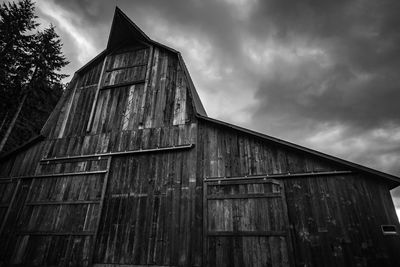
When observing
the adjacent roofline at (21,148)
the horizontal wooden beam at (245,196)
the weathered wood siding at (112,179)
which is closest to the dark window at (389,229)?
the horizontal wooden beam at (245,196)

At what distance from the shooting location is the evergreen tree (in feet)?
41.4

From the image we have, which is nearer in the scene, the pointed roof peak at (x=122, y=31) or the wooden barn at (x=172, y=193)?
the wooden barn at (x=172, y=193)

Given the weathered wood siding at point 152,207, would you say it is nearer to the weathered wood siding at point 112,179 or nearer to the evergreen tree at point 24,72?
the weathered wood siding at point 112,179

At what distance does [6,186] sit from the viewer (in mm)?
8695

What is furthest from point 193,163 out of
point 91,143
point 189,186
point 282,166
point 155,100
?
point 91,143

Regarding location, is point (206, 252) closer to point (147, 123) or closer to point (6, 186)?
point (147, 123)

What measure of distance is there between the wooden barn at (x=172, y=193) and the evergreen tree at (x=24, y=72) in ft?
17.6

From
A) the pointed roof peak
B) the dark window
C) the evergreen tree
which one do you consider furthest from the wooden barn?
the evergreen tree

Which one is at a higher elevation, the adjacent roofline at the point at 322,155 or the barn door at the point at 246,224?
the adjacent roofline at the point at 322,155

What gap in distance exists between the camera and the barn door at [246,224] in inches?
217

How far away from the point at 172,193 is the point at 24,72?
12885 mm

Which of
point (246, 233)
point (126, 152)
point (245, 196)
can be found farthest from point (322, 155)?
point (126, 152)

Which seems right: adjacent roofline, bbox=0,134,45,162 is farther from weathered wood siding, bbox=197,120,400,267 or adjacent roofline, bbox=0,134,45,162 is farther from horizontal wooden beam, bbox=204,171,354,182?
horizontal wooden beam, bbox=204,171,354,182

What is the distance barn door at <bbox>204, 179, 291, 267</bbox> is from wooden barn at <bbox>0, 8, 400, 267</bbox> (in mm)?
26
